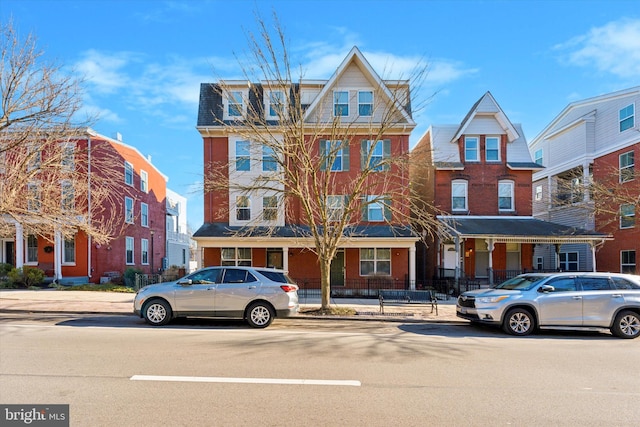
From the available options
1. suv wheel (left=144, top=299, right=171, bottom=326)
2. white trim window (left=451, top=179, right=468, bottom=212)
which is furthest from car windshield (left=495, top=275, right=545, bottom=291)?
white trim window (left=451, top=179, right=468, bottom=212)

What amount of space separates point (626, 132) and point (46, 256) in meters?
34.1

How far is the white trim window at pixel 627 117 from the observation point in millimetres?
21828

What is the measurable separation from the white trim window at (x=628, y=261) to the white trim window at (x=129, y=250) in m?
30.6

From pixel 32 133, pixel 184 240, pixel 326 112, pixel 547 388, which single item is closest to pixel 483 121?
pixel 326 112

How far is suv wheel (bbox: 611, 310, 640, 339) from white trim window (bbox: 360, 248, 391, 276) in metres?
11.9

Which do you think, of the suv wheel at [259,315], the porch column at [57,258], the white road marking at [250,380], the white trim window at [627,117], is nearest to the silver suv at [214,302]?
the suv wheel at [259,315]

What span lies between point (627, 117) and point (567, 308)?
18558mm

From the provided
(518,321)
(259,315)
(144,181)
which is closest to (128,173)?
(144,181)

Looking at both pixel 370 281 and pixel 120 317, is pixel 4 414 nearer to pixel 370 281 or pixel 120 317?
pixel 120 317

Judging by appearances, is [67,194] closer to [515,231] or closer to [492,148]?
[515,231]

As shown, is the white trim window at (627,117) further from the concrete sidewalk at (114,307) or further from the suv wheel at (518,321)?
the suv wheel at (518,321)

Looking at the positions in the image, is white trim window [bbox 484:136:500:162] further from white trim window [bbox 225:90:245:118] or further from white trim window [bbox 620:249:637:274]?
white trim window [bbox 225:90:245:118]

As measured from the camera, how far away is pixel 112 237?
2255cm

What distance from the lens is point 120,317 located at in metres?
11.8
